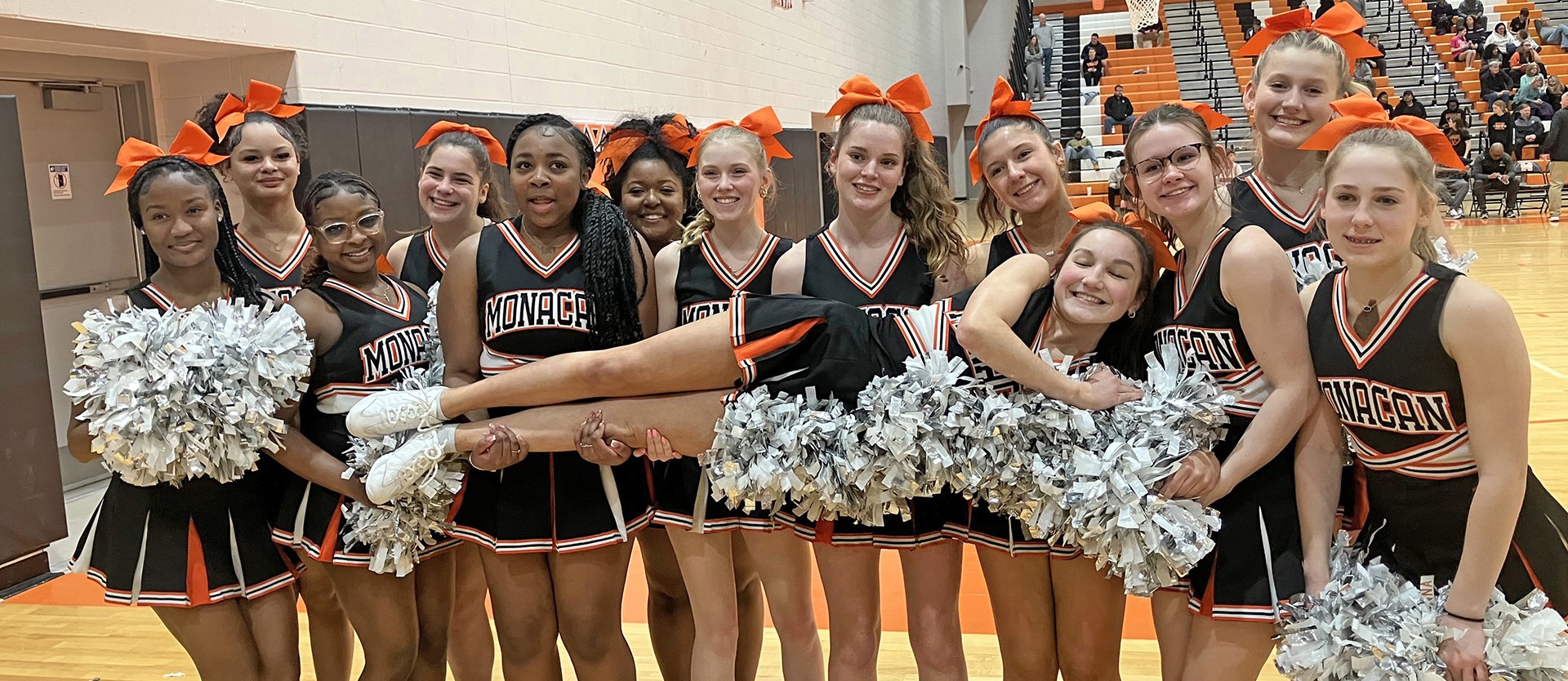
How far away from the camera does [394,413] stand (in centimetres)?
223

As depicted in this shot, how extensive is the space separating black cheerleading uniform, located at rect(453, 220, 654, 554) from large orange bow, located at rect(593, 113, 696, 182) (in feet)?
1.91

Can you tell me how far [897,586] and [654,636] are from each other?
1.29m

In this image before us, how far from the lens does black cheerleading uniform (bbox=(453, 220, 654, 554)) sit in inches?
90.2

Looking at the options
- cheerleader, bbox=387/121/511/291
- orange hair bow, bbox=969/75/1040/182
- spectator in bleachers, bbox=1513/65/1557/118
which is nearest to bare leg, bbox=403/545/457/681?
cheerleader, bbox=387/121/511/291

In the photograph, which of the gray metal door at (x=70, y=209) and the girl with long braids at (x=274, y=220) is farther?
the gray metal door at (x=70, y=209)

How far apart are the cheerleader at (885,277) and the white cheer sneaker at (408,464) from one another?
2.36 ft

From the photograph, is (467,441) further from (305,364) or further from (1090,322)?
(1090,322)

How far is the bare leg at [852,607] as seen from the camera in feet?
7.53

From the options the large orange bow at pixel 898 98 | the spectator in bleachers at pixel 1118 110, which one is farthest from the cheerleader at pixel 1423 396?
the spectator in bleachers at pixel 1118 110

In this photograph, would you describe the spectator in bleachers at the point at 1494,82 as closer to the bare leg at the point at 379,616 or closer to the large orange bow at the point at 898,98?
the large orange bow at the point at 898,98

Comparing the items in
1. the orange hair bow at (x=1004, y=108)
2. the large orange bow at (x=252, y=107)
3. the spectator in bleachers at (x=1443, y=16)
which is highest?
the spectator in bleachers at (x=1443, y=16)

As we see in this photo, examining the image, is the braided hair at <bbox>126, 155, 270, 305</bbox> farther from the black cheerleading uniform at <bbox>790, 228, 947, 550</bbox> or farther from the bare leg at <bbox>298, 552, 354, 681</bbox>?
the black cheerleading uniform at <bbox>790, 228, 947, 550</bbox>

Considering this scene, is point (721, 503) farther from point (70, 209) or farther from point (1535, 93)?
point (1535, 93)

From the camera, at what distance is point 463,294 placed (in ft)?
7.77
